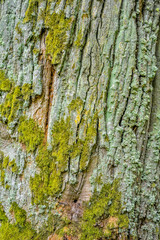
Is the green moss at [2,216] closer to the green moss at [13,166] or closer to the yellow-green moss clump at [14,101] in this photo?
the green moss at [13,166]

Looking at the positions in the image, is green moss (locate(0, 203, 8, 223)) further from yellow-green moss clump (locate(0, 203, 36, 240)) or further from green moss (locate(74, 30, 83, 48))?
green moss (locate(74, 30, 83, 48))

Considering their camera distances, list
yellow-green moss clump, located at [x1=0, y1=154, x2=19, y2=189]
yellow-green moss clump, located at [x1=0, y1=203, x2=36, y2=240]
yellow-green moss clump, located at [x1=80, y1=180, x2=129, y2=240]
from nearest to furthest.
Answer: yellow-green moss clump, located at [x1=80, y1=180, x2=129, y2=240], yellow-green moss clump, located at [x1=0, y1=203, x2=36, y2=240], yellow-green moss clump, located at [x1=0, y1=154, x2=19, y2=189]

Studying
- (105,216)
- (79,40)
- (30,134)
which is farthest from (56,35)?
(105,216)

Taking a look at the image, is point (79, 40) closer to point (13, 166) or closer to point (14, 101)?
point (14, 101)

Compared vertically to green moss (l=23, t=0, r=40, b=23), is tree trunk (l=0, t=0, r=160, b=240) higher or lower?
lower

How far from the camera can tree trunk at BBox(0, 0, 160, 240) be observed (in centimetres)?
133

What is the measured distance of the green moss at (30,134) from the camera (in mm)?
1431

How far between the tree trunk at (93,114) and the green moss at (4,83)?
18cm

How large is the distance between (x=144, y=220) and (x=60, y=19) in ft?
4.35

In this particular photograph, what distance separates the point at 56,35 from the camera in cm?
140

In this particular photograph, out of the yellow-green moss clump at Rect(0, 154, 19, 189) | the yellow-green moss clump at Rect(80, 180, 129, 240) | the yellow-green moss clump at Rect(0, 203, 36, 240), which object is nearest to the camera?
the yellow-green moss clump at Rect(80, 180, 129, 240)

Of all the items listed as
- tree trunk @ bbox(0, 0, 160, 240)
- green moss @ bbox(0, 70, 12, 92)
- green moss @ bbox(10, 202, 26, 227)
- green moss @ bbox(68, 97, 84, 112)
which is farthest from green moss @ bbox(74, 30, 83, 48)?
green moss @ bbox(10, 202, 26, 227)

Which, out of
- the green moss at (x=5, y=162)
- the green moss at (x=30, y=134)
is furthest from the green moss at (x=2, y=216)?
the green moss at (x=30, y=134)

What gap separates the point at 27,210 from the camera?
1410mm
